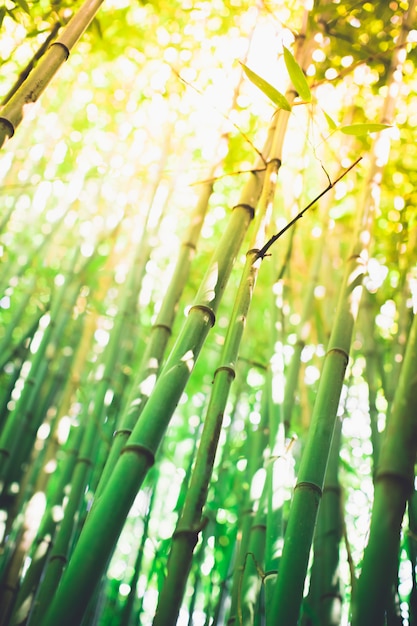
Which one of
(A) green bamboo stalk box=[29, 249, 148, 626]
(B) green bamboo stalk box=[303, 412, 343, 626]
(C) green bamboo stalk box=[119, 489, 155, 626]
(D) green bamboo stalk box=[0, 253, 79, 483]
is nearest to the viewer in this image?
(B) green bamboo stalk box=[303, 412, 343, 626]

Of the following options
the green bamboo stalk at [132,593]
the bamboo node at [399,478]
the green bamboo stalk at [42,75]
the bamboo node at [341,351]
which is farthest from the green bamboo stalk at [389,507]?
the green bamboo stalk at [132,593]

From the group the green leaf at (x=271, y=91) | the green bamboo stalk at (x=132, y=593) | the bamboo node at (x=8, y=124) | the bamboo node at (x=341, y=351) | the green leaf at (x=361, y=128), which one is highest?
the green leaf at (x=271, y=91)

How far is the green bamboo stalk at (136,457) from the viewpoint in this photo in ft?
2.72

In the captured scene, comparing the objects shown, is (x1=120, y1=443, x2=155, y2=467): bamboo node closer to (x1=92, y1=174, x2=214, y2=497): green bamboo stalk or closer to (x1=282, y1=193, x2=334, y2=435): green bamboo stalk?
(x1=92, y1=174, x2=214, y2=497): green bamboo stalk

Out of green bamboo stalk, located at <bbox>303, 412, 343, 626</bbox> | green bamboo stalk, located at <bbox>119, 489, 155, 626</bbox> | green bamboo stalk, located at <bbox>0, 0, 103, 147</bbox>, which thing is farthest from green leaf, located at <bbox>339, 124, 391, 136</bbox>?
green bamboo stalk, located at <bbox>119, 489, 155, 626</bbox>

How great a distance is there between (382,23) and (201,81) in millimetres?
1119

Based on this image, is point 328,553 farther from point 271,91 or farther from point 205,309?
point 271,91

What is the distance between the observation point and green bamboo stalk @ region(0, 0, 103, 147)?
4.04 ft

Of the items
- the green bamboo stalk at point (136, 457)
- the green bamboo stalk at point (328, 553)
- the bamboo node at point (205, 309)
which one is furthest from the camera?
the green bamboo stalk at point (328, 553)

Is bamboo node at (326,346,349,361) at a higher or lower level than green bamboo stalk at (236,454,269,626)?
higher

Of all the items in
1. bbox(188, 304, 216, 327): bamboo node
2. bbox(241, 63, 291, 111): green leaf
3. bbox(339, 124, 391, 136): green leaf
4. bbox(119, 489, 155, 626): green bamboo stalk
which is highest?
bbox(241, 63, 291, 111): green leaf

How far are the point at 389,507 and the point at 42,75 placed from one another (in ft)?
4.04

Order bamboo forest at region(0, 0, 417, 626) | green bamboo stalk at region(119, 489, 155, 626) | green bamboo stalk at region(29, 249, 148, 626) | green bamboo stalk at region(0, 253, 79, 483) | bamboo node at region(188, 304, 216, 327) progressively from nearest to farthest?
1. bamboo forest at region(0, 0, 417, 626)
2. bamboo node at region(188, 304, 216, 327)
3. green bamboo stalk at region(29, 249, 148, 626)
4. green bamboo stalk at region(119, 489, 155, 626)
5. green bamboo stalk at region(0, 253, 79, 483)

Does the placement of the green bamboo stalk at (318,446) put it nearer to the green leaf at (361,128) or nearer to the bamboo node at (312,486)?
the bamboo node at (312,486)
